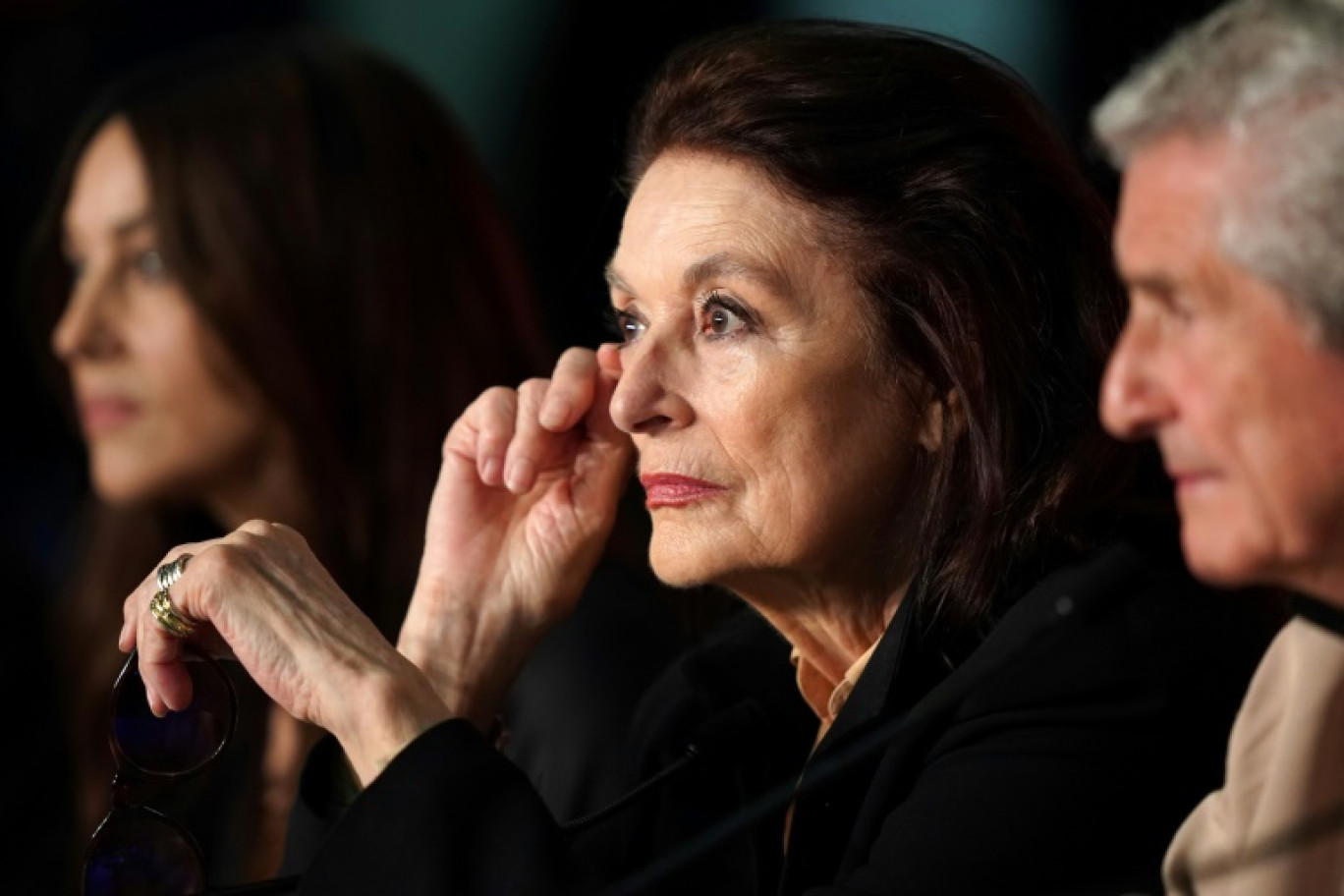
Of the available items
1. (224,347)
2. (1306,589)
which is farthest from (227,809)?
(1306,589)

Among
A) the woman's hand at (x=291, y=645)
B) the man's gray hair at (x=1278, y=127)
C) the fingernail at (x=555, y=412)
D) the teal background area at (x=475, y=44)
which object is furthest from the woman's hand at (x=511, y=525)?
the teal background area at (x=475, y=44)

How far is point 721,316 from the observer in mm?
1842

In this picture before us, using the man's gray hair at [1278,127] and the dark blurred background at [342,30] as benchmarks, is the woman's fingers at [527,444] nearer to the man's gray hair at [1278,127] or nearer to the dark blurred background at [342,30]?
the man's gray hair at [1278,127]

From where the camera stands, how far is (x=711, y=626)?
2.33m

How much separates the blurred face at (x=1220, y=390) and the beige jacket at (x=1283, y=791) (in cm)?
7

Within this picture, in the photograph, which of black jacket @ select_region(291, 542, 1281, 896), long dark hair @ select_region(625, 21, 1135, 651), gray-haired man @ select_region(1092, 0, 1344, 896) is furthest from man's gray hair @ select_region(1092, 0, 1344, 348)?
long dark hair @ select_region(625, 21, 1135, 651)

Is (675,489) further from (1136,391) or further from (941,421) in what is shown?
(1136,391)

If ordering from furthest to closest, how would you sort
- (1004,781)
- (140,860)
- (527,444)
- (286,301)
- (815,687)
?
(286,301) → (527,444) → (815,687) → (140,860) → (1004,781)

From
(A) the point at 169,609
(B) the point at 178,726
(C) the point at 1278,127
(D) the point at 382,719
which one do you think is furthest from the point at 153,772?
(C) the point at 1278,127

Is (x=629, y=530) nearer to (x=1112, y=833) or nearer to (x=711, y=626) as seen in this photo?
(x=711, y=626)

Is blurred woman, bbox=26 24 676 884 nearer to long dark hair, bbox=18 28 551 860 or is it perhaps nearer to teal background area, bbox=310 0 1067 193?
long dark hair, bbox=18 28 551 860

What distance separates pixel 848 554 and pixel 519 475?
41 cm

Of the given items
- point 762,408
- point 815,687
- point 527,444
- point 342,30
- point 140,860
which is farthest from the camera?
point 342,30

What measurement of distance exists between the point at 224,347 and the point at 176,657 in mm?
1148
